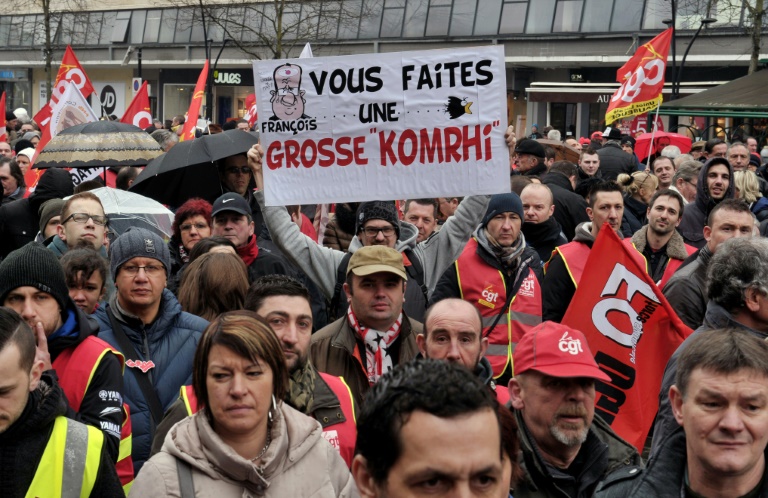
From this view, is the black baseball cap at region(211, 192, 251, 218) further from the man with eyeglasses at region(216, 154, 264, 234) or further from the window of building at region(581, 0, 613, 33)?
the window of building at region(581, 0, 613, 33)

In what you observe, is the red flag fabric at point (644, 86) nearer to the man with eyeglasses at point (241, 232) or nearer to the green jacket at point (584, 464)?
the man with eyeglasses at point (241, 232)

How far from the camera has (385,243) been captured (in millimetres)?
6012

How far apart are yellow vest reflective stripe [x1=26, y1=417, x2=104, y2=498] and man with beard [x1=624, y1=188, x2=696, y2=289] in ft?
15.7

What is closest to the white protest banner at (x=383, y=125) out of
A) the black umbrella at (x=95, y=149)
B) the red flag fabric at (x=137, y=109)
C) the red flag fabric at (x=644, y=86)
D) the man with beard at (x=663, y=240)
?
the man with beard at (x=663, y=240)

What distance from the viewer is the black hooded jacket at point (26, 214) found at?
924 cm

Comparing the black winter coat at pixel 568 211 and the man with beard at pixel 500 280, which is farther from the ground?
the black winter coat at pixel 568 211

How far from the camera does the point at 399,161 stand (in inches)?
254

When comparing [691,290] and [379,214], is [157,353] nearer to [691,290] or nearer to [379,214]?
[379,214]

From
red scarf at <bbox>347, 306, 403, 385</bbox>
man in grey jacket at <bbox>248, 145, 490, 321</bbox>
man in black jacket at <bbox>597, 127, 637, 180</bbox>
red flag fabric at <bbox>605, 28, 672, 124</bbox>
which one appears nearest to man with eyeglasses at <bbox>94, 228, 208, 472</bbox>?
red scarf at <bbox>347, 306, 403, 385</bbox>

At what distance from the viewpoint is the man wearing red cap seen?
12.3 ft

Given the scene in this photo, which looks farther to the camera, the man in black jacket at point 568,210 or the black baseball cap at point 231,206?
the man in black jacket at point 568,210

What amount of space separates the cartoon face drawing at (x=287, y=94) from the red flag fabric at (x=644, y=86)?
28.8 feet

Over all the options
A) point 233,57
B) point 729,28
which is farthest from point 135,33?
point 729,28

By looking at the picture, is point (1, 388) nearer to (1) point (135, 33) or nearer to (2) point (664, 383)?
(2) point (664, 383)
